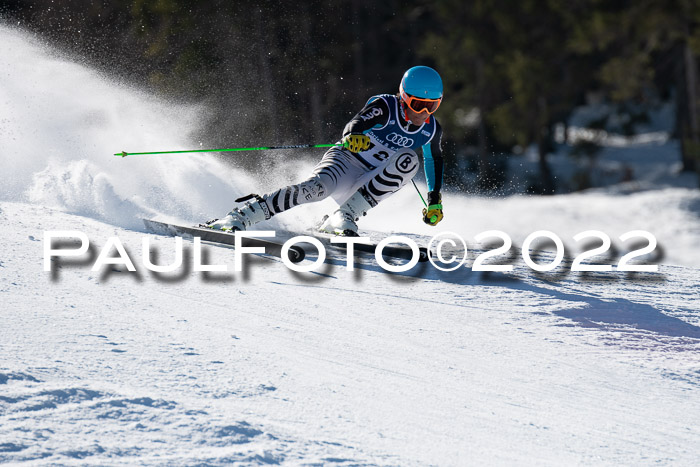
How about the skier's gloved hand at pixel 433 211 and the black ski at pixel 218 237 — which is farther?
the skier's gloved hand at pixel 433 211

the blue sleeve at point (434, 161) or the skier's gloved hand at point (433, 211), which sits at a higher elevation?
the blue sleeve at point (434, 161)

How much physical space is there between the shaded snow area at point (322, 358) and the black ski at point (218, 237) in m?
0.11

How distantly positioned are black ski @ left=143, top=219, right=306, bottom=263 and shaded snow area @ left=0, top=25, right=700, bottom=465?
114 millimetres

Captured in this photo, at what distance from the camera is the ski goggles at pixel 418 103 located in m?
5.59

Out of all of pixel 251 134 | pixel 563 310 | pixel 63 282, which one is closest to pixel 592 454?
pixel 563 310

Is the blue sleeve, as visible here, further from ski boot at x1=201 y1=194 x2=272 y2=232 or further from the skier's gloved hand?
ski boot at x1=201 y1=194 x2=272 y2=232

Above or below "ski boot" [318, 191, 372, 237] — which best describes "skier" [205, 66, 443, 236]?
above

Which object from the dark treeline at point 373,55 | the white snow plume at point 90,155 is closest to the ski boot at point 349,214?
the white snow plume at point 90,155

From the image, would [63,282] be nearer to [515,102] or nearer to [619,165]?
[515,102]

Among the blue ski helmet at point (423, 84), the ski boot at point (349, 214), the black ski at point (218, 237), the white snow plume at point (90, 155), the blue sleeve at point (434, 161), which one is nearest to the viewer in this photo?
the black ski at point (218, 237)

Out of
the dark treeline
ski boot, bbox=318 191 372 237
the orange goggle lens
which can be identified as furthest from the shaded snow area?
the dark treeline

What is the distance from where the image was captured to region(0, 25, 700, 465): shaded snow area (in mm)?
2455

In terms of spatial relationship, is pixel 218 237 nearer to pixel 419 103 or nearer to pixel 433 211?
pixel 433 211

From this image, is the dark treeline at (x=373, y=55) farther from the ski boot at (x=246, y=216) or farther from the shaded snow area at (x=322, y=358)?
the shaded snow area at (x=322, y=358)
